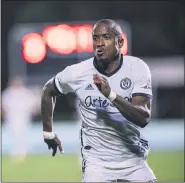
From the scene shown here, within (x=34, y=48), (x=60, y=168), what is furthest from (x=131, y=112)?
(x=60, y=168)

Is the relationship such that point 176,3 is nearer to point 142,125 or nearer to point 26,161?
point 26,161

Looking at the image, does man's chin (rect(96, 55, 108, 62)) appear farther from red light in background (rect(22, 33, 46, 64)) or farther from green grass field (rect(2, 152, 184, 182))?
green grass field (rect(2, 152, 184, 182))

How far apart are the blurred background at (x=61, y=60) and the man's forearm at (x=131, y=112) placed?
3.28 meters

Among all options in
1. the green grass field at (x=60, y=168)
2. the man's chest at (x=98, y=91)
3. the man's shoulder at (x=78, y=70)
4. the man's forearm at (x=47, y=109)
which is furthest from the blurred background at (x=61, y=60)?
the man's chest at (x=98, y=91)

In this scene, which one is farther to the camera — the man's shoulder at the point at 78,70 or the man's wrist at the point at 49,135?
the man's wrist at the point at 49,135

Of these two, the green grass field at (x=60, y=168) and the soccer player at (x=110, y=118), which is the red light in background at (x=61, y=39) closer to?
the green grass field at (x=60, y=168)

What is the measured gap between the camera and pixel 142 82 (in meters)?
3.58

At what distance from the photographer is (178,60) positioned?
10.2 meters

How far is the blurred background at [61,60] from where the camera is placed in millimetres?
7043

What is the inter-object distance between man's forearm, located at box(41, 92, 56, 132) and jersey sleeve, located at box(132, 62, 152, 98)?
658 millimetres

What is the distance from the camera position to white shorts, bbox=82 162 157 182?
11.9 feet

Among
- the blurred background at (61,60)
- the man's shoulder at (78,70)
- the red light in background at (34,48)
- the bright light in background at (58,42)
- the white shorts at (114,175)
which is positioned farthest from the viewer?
the blurred background at (61,60)

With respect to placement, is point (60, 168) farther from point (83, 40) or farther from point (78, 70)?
point (78, 70)

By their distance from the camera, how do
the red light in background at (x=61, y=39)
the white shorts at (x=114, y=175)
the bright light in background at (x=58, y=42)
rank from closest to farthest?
the white shorts at (x=114, y=175) → the bright light in background at (x=58, y=42) → the red light in background at (x=61, y=39)
